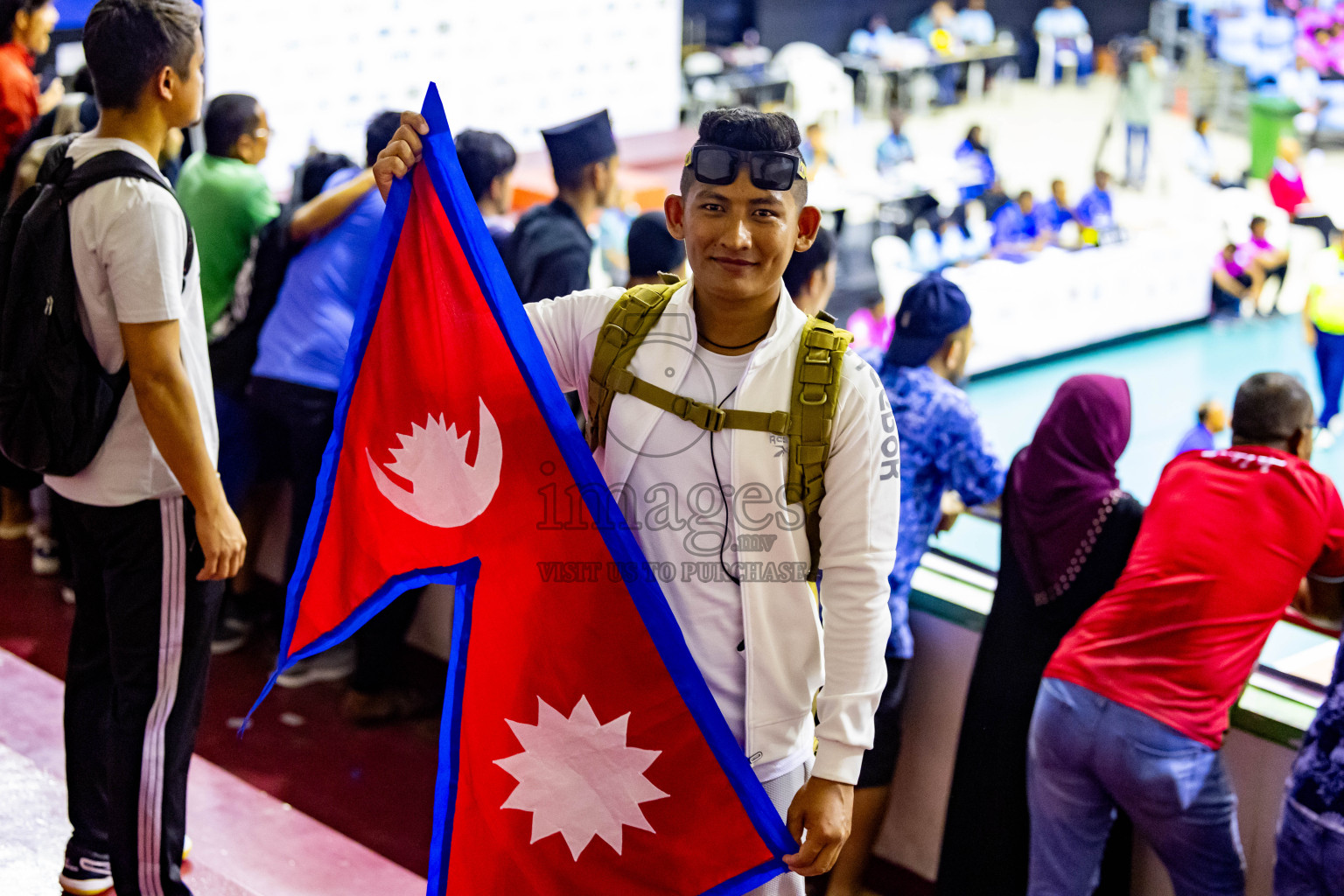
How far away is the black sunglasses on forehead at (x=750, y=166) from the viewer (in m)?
1.87

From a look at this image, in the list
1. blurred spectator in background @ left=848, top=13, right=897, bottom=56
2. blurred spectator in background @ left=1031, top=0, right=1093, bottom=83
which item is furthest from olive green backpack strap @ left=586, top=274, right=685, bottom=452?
blurred spectator in background @ left=1031, top=0, right=1093, bottom=83

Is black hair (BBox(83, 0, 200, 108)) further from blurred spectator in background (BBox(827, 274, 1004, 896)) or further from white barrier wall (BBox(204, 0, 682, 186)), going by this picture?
white barrier wall (BBox(204, 0, 682, 186))

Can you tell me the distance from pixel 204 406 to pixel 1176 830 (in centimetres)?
198

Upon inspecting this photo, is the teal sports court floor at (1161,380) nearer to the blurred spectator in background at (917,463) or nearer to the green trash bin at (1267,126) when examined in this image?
the blurred spectator in background at (917,463)

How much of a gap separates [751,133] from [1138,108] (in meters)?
16.2

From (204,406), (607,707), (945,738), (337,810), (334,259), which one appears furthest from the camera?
(334,259)

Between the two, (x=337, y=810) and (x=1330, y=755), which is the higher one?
(x=1330, y=755)

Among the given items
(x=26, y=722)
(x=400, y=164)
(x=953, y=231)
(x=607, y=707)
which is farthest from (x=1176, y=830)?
(x=953, y=231)

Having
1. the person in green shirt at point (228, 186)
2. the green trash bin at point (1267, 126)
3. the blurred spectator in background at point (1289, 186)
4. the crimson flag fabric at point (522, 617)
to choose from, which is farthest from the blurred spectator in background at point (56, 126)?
the green trash bin at point (1267, 126)

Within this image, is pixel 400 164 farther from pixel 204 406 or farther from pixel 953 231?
pixel 953 231

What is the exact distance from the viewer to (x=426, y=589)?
4355mm

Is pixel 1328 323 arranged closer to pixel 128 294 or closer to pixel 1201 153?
pixel 1201 153

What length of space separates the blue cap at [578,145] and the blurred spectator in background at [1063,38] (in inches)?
818

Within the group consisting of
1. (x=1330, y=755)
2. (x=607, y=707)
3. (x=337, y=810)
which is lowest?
(x=337, y=810)
